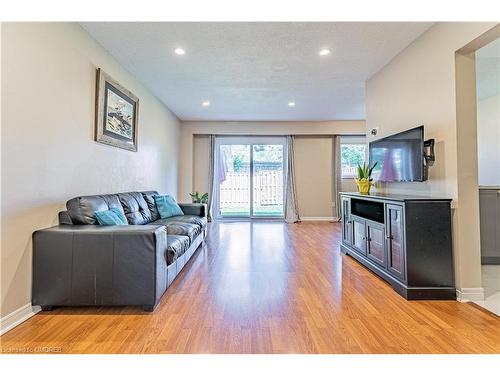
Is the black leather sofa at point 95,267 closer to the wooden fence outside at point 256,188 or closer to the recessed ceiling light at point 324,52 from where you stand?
the recessed ceiling light at point 324,52

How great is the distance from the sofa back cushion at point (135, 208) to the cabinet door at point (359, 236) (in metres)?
2.82

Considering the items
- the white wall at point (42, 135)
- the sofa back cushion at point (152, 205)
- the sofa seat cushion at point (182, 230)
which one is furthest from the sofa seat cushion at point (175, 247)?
the sofa back cushion at point (152, 205)

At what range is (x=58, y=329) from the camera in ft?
5.65

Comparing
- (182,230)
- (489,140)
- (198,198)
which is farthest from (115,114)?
(489,140)

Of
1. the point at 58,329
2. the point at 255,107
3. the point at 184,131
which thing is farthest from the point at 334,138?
the point at 58,329

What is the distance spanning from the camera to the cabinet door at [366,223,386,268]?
263 centimetres

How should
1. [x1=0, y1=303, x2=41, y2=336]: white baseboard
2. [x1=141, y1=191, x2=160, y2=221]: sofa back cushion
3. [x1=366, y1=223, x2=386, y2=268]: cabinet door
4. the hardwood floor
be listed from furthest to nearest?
[x1=141, y1=191, x2=160, y2=221]: sofa back cushion
[x1=366, y1=223, x2=386, y2=268]: cabinet door
[x1=0, y1=303, x2=41, y2=336]: white baseboard
the hardwood floor

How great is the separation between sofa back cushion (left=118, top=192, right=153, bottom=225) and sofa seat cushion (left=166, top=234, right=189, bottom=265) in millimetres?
725

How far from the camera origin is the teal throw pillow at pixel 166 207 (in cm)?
402

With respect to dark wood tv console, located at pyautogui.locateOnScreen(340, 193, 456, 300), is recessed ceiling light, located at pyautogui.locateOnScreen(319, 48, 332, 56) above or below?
above

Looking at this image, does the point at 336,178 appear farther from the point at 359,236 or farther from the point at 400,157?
the point at 400,157

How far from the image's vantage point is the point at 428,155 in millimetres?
2533

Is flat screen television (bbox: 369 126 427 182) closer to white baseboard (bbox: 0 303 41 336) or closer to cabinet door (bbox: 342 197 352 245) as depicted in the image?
cabinet door (bbox: 342 197 352 245)

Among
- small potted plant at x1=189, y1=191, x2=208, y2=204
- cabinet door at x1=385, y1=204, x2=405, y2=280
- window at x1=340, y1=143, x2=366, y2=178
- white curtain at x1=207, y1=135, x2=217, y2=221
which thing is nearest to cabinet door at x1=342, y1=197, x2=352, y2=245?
cabinet door at x1=385, y1=204, x2=405, y2=280
